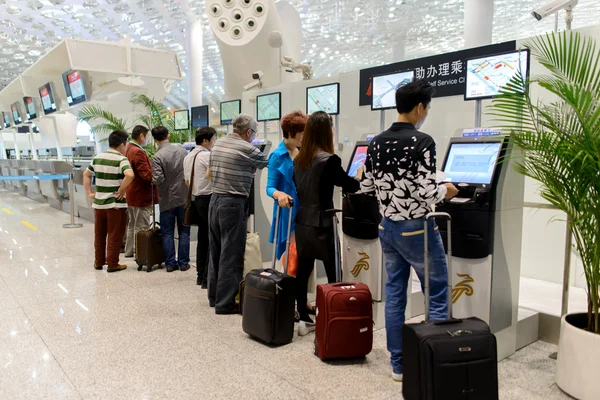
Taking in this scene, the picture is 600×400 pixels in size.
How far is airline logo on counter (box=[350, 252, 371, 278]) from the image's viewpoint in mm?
3264

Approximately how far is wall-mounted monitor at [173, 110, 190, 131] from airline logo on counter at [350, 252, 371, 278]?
5.48 m

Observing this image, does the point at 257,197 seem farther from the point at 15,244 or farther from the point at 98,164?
the point at 15,244

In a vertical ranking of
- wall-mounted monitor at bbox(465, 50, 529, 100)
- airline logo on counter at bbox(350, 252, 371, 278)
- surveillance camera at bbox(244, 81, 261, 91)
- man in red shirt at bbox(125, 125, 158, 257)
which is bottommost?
airline logo on counter at bbox(350, 252, 371, 278)

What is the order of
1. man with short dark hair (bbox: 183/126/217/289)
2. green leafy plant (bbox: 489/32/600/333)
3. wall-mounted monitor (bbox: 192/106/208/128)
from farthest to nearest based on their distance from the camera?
wall-mounted monitor (bbox: 192/106/208/128), man with short dark hair (bbox: 183/126/217/289), green leafy plant (bbox: 489/32/600/333)

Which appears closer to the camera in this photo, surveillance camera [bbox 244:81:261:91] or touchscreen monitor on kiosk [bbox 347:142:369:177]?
touchscreen monitor on kiosk [bbox 347:142:369:177]

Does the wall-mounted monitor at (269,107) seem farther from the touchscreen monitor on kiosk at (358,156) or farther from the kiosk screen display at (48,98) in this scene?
the kiosk screen display at (48,98)

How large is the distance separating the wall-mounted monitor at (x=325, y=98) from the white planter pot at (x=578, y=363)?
3284 millimetres

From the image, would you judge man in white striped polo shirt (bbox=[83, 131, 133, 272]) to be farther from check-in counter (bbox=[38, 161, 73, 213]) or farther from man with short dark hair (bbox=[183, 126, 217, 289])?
check-in counter (bbox=[38, 161, 73, 213])

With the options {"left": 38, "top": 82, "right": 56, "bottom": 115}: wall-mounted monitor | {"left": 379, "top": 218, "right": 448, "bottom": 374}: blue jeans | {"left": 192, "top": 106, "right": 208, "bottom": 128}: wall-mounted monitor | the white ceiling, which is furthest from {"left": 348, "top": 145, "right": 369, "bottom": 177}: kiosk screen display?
the white ceiling

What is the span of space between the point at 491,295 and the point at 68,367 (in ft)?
7.95

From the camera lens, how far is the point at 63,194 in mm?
9477

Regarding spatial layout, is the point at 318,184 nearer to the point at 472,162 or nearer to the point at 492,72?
the point at 472,162

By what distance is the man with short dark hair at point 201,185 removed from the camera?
4090 mm

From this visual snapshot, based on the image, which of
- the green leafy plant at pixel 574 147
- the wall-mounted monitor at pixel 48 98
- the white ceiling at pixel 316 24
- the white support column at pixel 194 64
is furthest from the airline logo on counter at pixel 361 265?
the white ceiling at pixel 316 24
